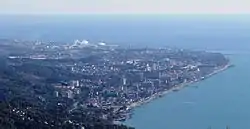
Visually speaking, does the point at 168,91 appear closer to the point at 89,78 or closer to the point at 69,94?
the point at 89,78

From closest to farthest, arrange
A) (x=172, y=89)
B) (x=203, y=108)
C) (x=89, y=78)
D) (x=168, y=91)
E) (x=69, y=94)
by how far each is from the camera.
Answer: (x=203, y=108), (x=69, y=94), (x=168, y=91), (x=172, y=89), (x=89, y=78)

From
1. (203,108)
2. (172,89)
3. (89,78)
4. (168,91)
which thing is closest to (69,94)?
(89,78)

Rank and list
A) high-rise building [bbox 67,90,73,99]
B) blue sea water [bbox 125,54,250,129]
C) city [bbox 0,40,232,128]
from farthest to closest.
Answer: high-rise building [bbox 67,90,73,99], blue sea water [bbox 125,54,250,129], city [bbox 0,40,232,128]

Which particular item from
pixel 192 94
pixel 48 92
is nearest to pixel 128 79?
pixel 192 94

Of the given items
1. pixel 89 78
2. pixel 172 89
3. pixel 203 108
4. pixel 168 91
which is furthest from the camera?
pixel 89 78

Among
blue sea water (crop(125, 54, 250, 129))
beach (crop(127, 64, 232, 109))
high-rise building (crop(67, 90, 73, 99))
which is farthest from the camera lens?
high-rise building (crop(67, 90, 73, 99))

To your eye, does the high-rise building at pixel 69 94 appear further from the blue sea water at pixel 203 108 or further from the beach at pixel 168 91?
the blue sea water at pixel 203 108

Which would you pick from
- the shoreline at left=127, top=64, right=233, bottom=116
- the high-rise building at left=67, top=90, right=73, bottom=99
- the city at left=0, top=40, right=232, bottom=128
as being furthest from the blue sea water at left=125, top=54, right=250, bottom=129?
the high-rise building at left=67, top=90, right=73, bottom=99

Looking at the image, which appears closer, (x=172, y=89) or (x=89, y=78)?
(x=172, y=89)

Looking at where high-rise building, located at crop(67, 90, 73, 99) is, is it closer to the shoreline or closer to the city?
the city

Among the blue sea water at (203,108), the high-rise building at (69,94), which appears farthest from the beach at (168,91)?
the high-rise building at (69,94)

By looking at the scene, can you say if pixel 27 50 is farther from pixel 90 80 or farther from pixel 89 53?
pixel 90 80
